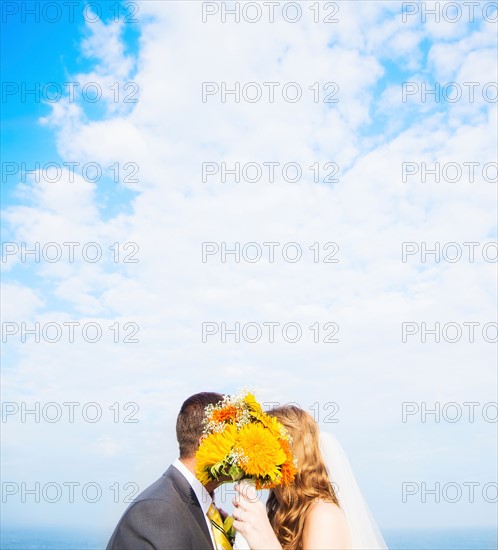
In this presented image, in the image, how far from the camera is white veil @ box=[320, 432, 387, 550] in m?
5.52

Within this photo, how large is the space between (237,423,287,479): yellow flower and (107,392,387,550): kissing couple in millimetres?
228

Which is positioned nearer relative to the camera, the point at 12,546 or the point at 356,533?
the point at 356,533

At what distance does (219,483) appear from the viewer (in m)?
4.87

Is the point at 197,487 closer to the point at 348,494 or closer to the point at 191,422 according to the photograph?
the point at 191,422

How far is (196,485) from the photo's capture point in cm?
488

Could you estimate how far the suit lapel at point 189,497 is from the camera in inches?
188

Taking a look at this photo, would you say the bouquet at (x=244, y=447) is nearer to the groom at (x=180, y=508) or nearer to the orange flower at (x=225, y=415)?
the orange flower at (x=225, y=415)

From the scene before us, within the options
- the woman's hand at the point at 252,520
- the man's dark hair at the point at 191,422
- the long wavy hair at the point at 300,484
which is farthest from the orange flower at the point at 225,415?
the long wavy hair at the point at 300,484

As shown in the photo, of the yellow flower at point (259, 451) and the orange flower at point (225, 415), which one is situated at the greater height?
the orange flower at point (225, 415)

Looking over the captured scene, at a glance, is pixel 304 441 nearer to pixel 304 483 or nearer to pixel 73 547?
pixel 304 483

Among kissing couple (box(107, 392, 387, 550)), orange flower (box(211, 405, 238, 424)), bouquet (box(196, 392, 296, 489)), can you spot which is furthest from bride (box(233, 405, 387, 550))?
orange flower (box(211, 405, 238, 424))

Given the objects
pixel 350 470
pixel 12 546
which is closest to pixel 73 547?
pixel 12 546

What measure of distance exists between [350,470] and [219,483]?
140 cm

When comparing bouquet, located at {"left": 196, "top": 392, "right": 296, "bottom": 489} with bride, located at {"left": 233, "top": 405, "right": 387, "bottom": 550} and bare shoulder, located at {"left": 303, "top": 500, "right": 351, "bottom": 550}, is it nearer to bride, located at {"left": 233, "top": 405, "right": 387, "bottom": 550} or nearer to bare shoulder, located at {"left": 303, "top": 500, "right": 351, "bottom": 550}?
bride, located at {"left": 233, "top": 405, "right": 387, "bottom": 550}
